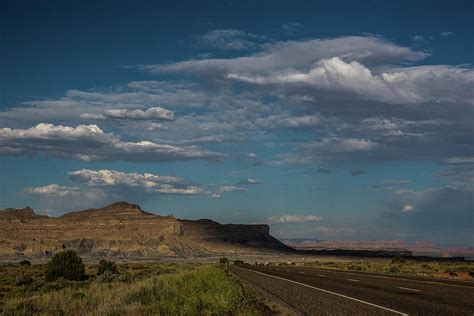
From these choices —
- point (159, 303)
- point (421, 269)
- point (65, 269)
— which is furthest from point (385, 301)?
point (65, 269)

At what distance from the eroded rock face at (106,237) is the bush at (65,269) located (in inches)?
3752

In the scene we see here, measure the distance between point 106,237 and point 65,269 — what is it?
388ft

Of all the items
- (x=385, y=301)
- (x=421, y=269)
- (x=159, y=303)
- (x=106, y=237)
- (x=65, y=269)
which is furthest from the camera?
(x=106, y=237)

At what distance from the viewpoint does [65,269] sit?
4700cm

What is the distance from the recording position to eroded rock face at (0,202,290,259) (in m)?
149

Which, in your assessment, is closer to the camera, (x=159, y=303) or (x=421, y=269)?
(x=159, y=303)

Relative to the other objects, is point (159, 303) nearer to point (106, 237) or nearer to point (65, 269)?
point (65, 269)

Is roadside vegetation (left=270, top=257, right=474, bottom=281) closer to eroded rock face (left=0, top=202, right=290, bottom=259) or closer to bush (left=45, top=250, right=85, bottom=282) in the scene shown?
bush (left=45, top=250, right=85, bottom=282)

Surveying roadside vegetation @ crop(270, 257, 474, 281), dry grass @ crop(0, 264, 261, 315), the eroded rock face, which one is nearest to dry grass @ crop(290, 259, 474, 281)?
roadside vegetation @ crop(270, 257, 474, 281)

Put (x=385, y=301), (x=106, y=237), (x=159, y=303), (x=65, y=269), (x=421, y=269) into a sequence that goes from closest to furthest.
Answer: (x=385, y=301)
(x=159, y=303)
(x=421, y=269)
(x=65, y=269)
(x=106, y=237)

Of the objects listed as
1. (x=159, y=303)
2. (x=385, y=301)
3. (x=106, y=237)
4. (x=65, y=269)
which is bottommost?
(x=65, y=269)

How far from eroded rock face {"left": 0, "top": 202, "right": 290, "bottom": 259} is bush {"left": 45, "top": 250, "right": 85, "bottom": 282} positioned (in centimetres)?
9530

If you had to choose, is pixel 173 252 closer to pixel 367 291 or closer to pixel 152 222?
pixel 152 222

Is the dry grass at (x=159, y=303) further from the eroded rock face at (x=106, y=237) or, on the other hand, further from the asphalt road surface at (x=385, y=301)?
the eroded rock face at (x=106, y=237)
